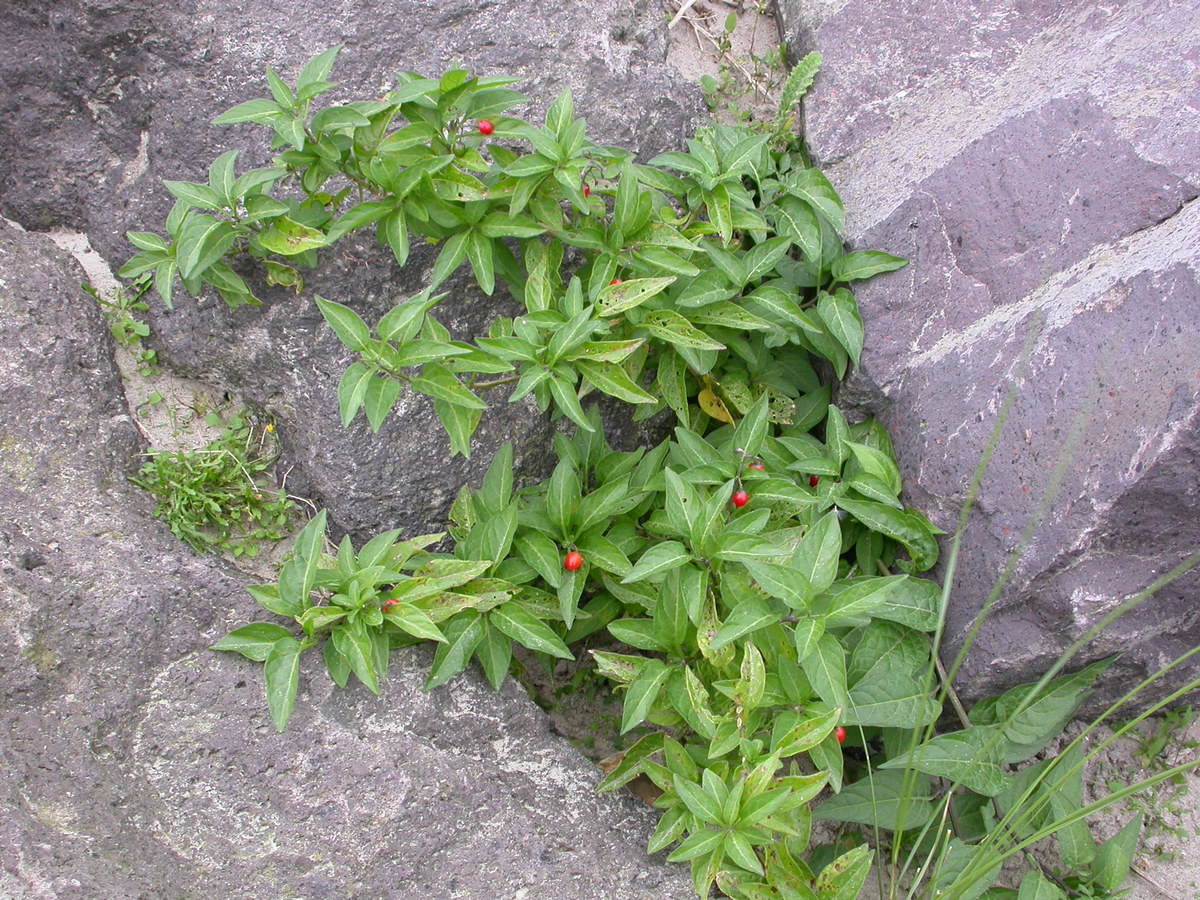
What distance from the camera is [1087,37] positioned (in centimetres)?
338

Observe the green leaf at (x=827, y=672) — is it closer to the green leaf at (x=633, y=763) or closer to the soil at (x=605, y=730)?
the green leaf at (x=633, y=763)

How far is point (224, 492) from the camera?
326 centimetres

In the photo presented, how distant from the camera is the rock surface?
9.01ft

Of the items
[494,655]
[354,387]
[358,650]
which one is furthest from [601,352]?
[358,650]

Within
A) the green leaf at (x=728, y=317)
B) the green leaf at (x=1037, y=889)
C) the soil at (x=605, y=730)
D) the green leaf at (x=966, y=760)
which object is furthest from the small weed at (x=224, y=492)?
the green leaf at (x=1037, y=889)

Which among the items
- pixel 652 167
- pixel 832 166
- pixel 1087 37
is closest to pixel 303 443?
pixel 652 167

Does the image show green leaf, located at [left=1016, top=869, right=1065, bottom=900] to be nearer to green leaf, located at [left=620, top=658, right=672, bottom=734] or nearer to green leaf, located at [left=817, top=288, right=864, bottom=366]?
green leaf, located at [left=620, top=658, right=672, bottom=734]

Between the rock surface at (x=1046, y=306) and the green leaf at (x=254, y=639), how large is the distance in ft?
6.54

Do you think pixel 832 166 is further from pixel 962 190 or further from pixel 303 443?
pixel 303 443

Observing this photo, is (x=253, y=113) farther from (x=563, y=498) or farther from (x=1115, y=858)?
(x=1115, y=858)

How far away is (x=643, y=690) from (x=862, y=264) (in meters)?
1.61

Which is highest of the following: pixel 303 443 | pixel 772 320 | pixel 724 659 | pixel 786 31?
pixel 786 31

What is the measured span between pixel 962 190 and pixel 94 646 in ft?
9.96

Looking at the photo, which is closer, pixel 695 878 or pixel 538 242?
pixel 695 878
